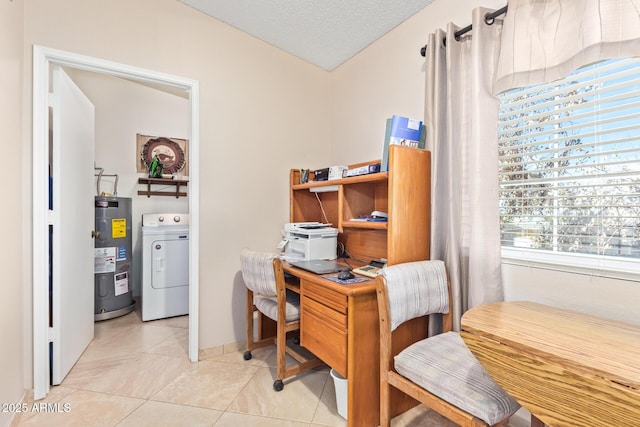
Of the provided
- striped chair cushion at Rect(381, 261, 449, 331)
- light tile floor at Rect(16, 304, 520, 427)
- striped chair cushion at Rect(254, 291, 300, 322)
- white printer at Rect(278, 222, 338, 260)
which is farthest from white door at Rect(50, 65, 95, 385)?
striped chair cushion at Rect(381, 261, 449, 331)

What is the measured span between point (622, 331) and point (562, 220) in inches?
23.5

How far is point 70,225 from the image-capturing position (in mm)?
2070

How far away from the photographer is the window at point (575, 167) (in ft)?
4.11

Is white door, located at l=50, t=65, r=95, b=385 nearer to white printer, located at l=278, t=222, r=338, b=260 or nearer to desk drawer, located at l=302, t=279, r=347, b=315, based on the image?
white printer, located at l=278, t=222, r=338, b=260

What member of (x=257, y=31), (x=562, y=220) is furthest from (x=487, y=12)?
(x=257, y=31)

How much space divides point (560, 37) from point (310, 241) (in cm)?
175

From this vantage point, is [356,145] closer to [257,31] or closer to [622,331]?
[257,31]

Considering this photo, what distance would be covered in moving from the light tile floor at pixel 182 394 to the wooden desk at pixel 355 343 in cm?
20

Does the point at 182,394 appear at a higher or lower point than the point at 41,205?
lower

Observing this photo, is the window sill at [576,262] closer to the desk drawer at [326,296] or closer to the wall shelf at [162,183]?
the desk drawer at [326,296]

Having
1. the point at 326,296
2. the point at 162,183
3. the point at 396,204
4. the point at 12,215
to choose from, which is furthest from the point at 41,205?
the point at 396,204

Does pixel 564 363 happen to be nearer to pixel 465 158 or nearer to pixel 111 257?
pixel 465 158

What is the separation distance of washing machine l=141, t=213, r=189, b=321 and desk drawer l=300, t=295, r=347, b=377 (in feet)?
6.70

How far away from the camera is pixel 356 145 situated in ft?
8.52
